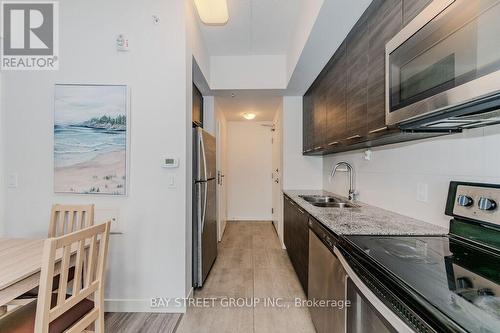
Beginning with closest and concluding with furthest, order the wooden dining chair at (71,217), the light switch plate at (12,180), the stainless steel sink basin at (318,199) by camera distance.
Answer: the wooden dining chair at (71,217), the light switch plate at (12,180), the stainless steel sink basin at (318,199)

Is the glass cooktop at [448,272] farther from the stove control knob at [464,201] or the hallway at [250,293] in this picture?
the hallway at [250,293]

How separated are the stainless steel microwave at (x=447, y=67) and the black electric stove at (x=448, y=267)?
423mm

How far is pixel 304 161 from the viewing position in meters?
3.82

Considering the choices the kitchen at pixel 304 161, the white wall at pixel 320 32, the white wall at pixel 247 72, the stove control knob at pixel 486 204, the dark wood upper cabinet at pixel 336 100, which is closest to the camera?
the kitchen at pixel 304 161

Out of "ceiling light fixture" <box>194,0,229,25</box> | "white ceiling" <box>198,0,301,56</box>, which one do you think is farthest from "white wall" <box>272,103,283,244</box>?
"ceiling light fixture" <box>194,0,229,25</box>

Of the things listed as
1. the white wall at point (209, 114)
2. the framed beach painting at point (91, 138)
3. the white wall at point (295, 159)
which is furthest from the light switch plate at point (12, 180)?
the white wall at point (295, 159)

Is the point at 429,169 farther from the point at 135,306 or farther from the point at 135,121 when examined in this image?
the point at 135,306

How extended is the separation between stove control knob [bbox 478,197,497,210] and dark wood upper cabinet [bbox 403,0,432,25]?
91cm

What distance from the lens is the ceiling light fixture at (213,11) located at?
6.95 feet

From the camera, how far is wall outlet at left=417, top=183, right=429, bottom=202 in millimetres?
1562

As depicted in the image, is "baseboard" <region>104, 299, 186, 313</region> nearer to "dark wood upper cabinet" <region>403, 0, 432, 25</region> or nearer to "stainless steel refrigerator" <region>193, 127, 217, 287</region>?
"stainless steel refrigerator" <region>193, 127, 217, 287</region>

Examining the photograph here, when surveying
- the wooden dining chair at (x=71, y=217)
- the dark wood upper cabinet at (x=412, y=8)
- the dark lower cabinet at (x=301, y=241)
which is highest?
the dark wood upper cabinet at (x=412, y=8)

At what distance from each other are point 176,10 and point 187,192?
Result: 5.41 feet

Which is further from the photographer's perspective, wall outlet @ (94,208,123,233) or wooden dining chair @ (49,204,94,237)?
wall outlet @ (94,208,123,233)
